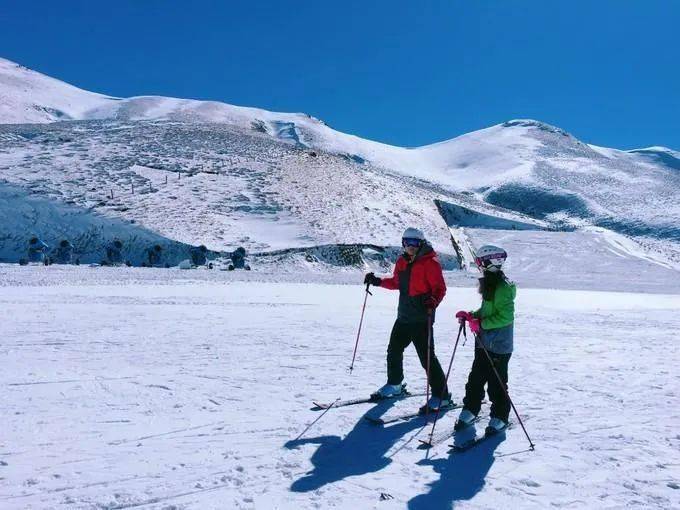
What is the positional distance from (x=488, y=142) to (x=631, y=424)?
150839mm

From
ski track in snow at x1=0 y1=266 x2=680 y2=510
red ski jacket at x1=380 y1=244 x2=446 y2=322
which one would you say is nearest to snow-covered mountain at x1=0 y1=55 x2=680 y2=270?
ski track in snow at x1=0 y1=266 x2=680 y2=510

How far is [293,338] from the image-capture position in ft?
37.2

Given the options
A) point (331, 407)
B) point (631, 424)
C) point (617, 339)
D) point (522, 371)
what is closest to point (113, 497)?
point (331, 407)

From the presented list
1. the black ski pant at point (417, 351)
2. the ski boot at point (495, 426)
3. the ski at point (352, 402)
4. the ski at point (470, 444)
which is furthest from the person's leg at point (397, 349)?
the ski at point (470, 444)

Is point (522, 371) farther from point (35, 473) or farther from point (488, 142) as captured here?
point (488, 142)

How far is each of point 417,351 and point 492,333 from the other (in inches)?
48.5

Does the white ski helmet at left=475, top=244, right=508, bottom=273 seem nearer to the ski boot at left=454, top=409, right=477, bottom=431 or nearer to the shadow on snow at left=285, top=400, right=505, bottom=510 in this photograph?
the ski boot at left=454, top=409, right=477, bottom=431

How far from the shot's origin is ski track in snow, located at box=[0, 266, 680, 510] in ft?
14.6

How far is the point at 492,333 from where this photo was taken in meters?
5.86

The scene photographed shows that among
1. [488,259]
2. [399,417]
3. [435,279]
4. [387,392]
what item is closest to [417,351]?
[387,392]

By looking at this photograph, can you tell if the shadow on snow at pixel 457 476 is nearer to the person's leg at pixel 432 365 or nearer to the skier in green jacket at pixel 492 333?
the skier in green jacket at pixel 492 333

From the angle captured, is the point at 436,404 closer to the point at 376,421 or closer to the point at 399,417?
the point at 399,417

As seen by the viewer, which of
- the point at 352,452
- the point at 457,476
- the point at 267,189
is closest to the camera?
the point at 457,476

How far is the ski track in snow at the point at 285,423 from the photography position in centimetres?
444
